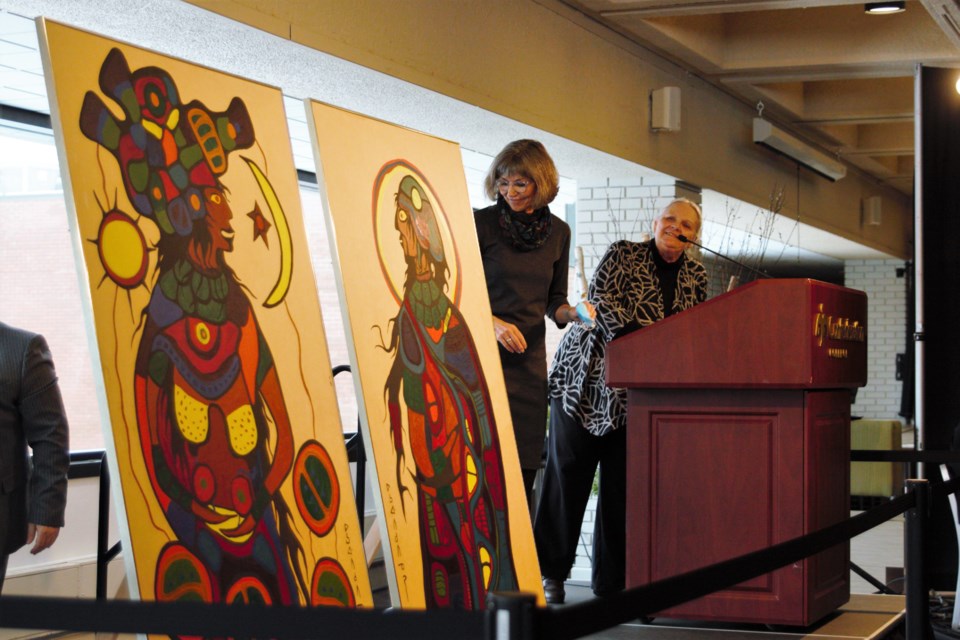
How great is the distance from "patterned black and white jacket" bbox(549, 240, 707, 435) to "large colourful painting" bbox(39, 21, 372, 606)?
144cm

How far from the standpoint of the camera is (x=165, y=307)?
7.20ft

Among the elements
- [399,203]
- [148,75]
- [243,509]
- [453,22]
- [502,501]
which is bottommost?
[502,501]

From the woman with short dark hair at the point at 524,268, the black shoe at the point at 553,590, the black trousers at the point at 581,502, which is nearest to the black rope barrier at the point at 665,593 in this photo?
the woman with short dark hair at the point at 524,268

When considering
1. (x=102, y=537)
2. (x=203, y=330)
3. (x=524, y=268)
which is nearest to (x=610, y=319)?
(x=524, y=268)

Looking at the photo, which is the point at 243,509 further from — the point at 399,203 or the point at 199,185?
the point at 399,203

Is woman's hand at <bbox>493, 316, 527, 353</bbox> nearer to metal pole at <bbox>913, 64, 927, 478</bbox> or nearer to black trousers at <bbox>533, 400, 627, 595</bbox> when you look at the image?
black trousers at <bbox>533, 400, 627, 595</bbox>

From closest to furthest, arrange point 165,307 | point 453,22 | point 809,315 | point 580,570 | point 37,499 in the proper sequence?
point 165,307 < point 37,499 < point 809,315 < point 453,22 < point 580,570

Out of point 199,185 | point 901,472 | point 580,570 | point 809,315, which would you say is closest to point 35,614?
point 199,185

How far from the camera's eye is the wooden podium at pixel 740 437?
3275mm

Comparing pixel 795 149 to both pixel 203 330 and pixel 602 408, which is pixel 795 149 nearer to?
pixel 602 408

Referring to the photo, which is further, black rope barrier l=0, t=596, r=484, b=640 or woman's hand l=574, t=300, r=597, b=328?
woman's hand l=574, t=300, r=597, b=328

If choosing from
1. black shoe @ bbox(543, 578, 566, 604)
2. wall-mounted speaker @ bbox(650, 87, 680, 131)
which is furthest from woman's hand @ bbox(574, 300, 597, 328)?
Result: wall-mounted speaker @ bbox(650, 87, 680, 131)

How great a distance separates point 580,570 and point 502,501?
3.42m

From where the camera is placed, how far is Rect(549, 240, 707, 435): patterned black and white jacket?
151 inches
